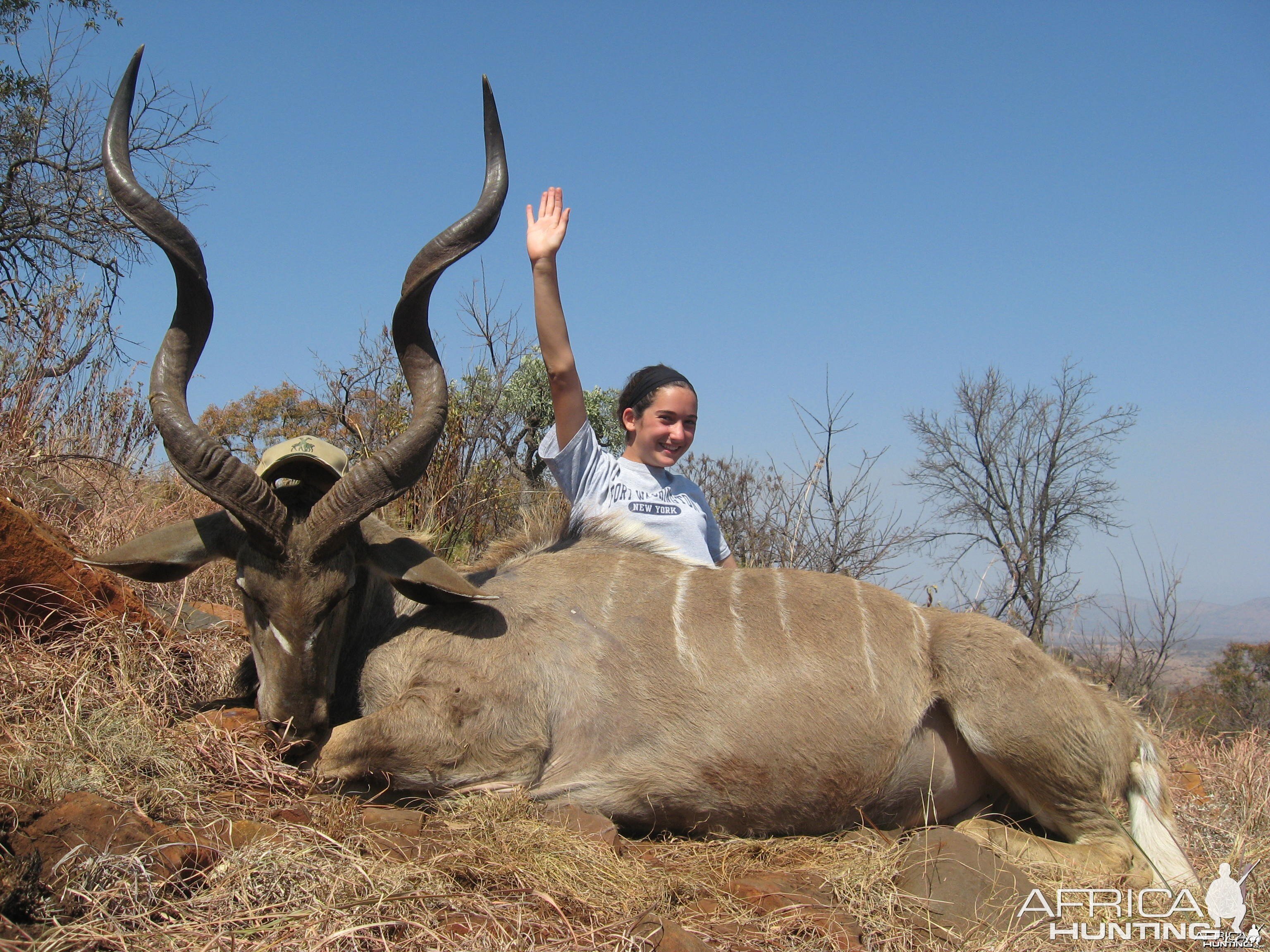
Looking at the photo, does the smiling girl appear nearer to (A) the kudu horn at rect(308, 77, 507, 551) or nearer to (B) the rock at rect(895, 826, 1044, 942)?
(A) the kudu horn at rect(308, 77, 507, 551)

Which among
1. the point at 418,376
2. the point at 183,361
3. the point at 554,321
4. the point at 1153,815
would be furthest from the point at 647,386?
the point at 1153,815

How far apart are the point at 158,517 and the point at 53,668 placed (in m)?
2.48

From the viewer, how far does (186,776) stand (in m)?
3.06

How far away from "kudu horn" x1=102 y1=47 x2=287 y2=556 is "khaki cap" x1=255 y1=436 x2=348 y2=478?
9.3 inches

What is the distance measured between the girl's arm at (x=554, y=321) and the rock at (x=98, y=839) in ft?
8.18

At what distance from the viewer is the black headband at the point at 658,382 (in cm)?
502

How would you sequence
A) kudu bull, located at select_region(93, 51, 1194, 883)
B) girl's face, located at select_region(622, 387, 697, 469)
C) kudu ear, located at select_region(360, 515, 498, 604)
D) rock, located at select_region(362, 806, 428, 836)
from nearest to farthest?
rock, located at select_region(362, 806, 428, 836), kudu bull, located at select_region(93, 51, 1194, 883), kudu ear, located at select_region(360, 515, 498, 604), girl's face, located at select_region(622, 387, 697, 469)

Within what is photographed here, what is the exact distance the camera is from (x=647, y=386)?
5062mm

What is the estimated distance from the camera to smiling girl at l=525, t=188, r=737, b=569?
4453mm

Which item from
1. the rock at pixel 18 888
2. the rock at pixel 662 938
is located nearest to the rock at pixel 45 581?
the rock at pixel 18 888

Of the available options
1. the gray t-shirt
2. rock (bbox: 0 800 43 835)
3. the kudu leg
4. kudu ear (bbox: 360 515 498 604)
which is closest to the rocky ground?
rock (bbox: 0 800 43 835)

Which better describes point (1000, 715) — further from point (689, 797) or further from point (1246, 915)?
point (689, 797)

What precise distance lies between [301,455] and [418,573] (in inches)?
25.6

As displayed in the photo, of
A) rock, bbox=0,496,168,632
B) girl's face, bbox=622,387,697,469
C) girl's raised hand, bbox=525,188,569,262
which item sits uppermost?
girl's raised hand, bbox=525,188,569,262
